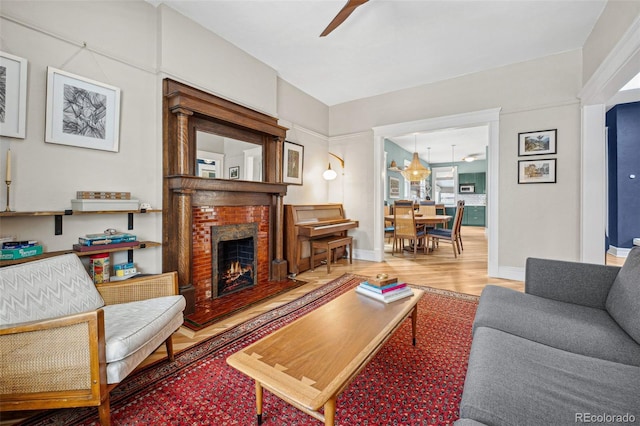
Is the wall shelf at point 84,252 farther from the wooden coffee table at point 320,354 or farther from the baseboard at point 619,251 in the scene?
the baseboard at point 619,251

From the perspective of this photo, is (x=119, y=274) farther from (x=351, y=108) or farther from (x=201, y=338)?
(x=351, y=108)

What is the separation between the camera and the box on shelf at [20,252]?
169cm

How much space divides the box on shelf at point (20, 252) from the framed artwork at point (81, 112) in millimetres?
789

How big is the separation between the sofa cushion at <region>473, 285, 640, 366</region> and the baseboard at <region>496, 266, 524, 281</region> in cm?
219

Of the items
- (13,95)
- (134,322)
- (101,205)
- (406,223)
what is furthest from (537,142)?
(13,95)

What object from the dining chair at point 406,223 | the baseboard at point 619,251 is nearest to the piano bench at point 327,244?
the dining chair at point 406,223

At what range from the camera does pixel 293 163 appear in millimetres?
4309

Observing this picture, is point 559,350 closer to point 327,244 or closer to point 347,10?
point 347,10

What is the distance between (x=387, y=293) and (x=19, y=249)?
2.42 metres

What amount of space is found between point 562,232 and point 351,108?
12.0ft

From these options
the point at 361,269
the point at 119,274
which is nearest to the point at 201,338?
the point at 119,274

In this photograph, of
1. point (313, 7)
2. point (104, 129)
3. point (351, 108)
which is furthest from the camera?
point (351, 108)

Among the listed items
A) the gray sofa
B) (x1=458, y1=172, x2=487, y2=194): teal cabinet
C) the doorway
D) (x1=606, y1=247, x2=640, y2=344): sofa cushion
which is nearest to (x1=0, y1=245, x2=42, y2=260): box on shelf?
the gray sofa

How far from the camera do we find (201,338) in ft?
7.05
